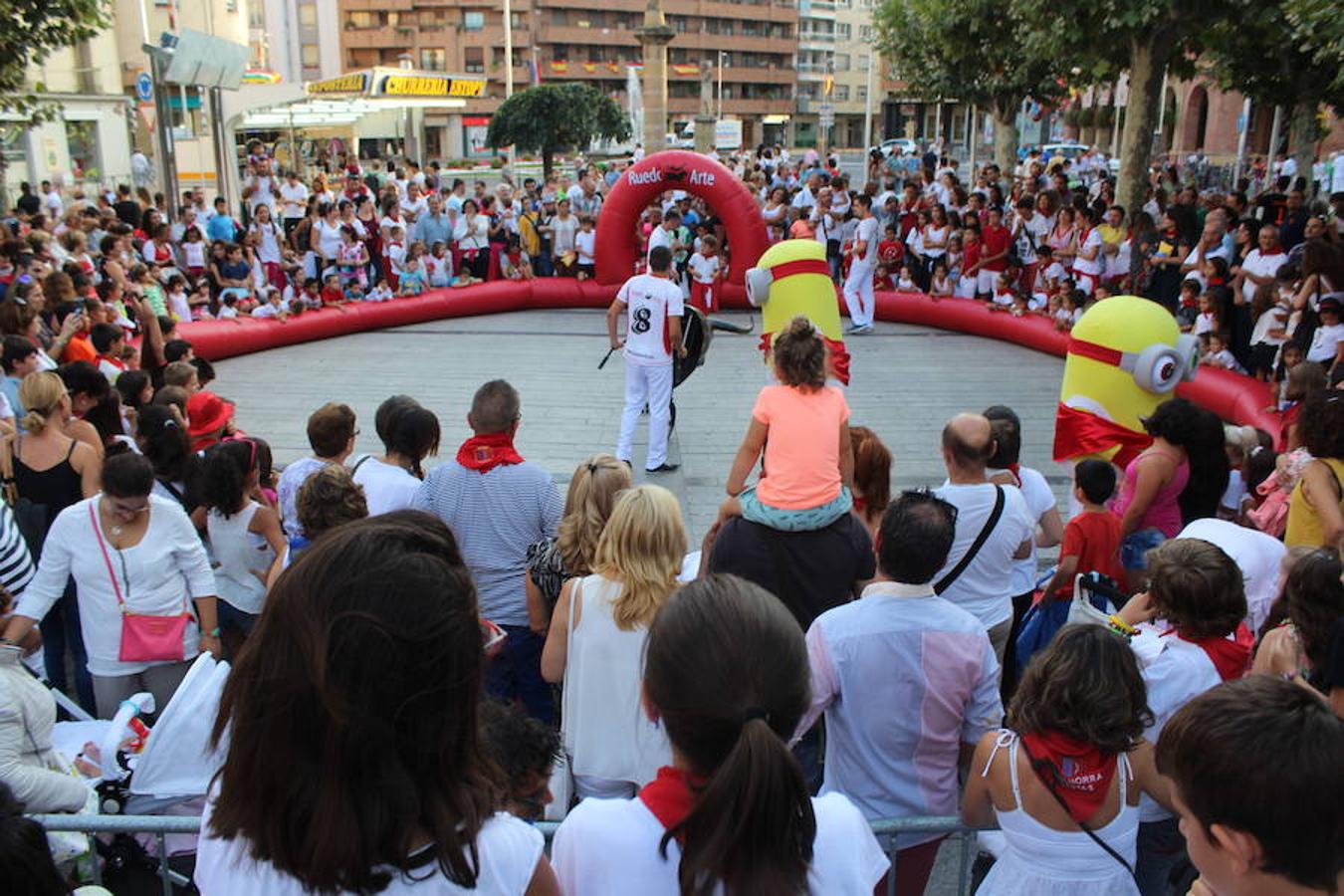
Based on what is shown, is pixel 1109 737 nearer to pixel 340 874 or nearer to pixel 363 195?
pixel 340 874

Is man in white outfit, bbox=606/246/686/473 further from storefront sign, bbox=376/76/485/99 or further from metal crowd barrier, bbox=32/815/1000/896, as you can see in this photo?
storefront sign, bbox=376/76/485/99

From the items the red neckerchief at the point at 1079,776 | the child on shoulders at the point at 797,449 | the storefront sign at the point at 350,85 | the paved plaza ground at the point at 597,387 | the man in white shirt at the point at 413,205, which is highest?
the storefront sign at the point at 350,85

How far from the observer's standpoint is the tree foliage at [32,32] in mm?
10906

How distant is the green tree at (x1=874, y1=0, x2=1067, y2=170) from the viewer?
1878cm

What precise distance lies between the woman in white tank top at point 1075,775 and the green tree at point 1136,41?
1111 cm

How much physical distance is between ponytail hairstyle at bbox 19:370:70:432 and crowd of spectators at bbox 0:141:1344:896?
15 mm

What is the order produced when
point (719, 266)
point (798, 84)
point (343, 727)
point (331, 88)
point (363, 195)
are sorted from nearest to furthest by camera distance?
point (343, 727), point (719, 266), point (363, 195), point (331, 88), point (798, 84)

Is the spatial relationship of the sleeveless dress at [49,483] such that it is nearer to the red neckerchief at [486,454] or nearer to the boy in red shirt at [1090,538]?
the red neckerchief at [486,454]

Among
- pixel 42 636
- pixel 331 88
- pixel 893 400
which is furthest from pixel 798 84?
pixel 42 636

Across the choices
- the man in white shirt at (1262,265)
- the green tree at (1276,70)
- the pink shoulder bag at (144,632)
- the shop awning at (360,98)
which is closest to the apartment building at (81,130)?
the shop awning at (360,98)

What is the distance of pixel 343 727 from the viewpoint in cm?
150

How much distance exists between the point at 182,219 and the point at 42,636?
1124cm

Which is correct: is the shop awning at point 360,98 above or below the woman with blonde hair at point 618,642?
above

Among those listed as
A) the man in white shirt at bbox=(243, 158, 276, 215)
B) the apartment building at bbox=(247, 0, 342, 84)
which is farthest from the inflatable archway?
the apartment building at bbox=(247, 0, 342, 84)
